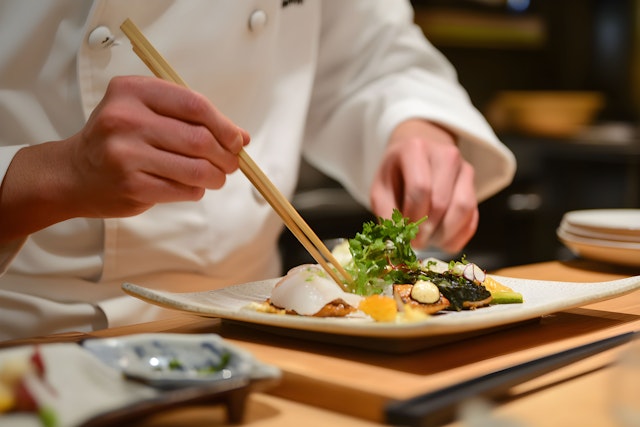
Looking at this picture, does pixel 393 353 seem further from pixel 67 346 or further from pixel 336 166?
pixel 336 166

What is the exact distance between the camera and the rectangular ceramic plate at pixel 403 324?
3.29 ft

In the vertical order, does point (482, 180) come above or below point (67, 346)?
below

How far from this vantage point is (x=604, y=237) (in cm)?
177

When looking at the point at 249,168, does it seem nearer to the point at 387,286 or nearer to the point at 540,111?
the point at 387,286

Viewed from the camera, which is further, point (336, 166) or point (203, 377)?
point (336, 166)

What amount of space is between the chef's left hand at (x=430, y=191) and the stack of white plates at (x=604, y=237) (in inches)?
11.1

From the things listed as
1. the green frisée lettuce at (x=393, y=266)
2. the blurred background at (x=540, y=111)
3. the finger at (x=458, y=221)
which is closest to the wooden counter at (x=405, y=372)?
the green frisée lettuce at (x=393, y=266)

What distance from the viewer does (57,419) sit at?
2.30ft

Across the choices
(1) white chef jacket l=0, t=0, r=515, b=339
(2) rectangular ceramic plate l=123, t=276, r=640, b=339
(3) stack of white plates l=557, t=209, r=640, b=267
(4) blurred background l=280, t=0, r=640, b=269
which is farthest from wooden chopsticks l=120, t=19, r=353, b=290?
(4) blurred background l=280, t=0, r=640, b=269

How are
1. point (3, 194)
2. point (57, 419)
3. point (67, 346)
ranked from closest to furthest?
point (57, 419)
point (67, 346)
point (3, 194)

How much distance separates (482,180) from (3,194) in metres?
1.29

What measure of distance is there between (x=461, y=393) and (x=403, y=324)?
6.2 inches

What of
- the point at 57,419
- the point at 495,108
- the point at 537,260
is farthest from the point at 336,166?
the point at 495,108

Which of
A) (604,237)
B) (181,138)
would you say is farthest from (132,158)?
(604,237)
